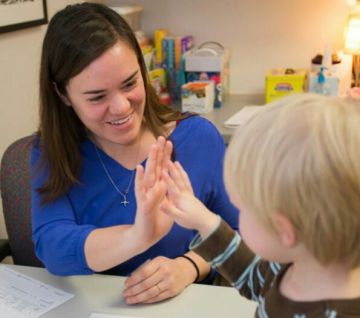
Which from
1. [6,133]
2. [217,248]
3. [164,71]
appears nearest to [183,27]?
[164,71]

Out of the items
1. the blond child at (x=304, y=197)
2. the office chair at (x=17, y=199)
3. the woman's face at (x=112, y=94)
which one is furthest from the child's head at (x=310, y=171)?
the office chair at (x=17, y=199)

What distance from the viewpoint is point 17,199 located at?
1604 mm

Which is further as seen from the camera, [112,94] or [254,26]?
[254,26]

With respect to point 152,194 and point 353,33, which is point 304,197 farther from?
point 353,33

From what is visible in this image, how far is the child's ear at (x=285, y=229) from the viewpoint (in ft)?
2.16

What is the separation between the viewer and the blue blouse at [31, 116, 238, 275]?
46.9 inches

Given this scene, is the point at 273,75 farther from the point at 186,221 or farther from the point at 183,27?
the point at 186,221

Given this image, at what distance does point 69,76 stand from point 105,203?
1.11ft

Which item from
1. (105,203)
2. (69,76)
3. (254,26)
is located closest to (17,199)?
(105,203)

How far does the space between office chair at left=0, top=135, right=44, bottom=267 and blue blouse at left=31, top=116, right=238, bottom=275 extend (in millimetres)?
224

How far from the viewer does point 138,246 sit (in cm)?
107

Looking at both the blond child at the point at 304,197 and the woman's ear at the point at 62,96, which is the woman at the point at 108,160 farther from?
the blond child at the point at 304,197

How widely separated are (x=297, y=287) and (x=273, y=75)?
1732 mm

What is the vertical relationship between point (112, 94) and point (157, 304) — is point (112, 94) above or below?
above
